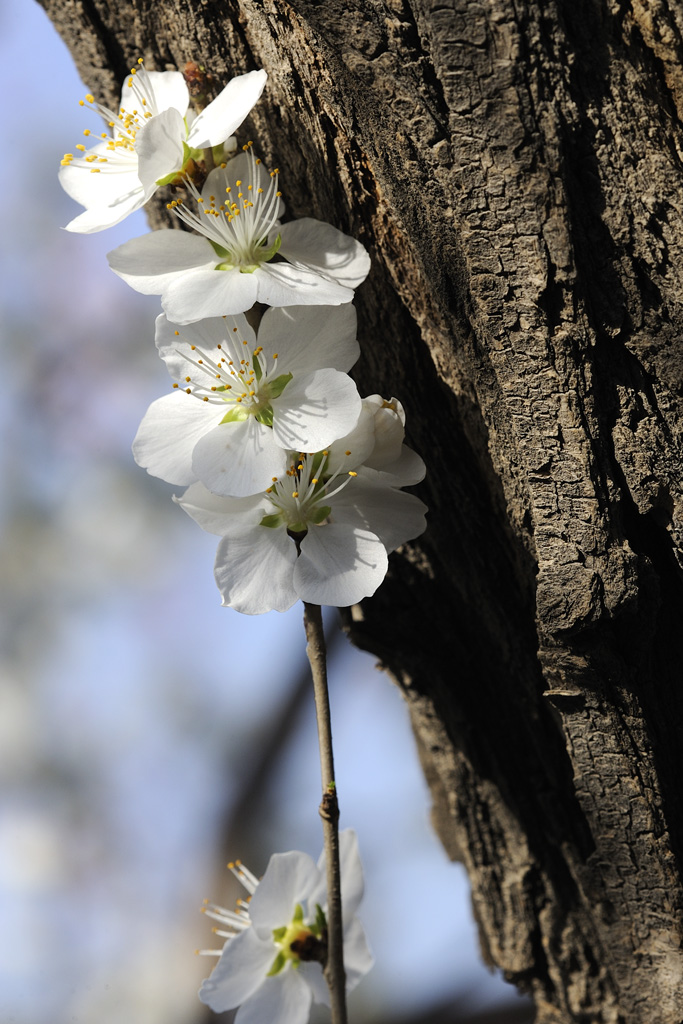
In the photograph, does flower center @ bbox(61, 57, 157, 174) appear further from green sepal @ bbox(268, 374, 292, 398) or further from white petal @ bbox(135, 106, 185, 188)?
green sepal @ bbox(268, 374, 292, 398)

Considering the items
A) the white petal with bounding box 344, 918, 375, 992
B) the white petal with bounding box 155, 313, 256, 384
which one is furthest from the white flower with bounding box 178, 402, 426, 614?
the white petal with bounding box 344, 918, 375, 992

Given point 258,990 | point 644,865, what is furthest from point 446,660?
point 258,990

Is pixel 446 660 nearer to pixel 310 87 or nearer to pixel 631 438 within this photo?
pixel 631 438

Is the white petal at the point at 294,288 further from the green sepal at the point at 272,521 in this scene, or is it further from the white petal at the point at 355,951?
the white petal at the point at 355,951

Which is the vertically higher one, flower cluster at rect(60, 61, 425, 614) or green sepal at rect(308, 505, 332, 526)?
flower cluster at rect(60, 61, 425, 614)

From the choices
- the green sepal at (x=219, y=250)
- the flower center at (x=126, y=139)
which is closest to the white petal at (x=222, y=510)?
the green sepal at (x=219, y=250)

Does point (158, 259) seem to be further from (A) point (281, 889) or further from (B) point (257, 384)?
(A) point (281, 889)
